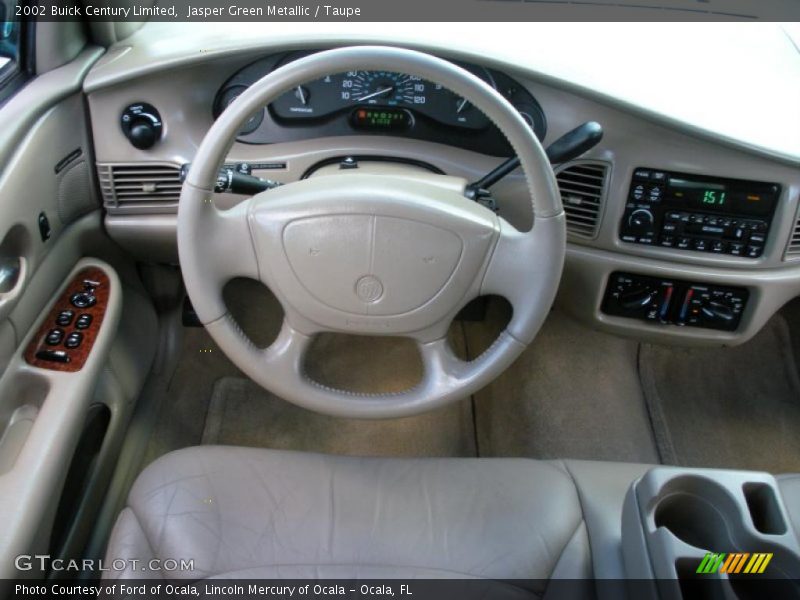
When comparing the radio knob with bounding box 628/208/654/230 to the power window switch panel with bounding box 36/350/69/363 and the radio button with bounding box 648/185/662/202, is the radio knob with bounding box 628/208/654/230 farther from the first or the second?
the power window switch panel with bounding box 36/350/69/363

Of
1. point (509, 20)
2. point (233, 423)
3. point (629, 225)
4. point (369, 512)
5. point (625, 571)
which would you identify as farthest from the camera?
point (233, 423)

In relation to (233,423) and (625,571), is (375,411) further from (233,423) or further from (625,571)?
(233,423)

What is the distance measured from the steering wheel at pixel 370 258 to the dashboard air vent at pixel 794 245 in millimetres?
623

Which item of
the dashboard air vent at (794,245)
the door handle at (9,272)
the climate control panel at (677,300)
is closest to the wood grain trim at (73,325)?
the door handle at (9,272)

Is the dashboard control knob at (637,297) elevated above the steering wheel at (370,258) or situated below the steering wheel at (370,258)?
below

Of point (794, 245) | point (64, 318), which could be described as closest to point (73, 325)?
point (64, 318)

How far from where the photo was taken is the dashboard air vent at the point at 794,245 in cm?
143

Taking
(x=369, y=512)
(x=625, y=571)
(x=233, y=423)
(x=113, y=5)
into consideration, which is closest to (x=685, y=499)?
(x=625, y=571)

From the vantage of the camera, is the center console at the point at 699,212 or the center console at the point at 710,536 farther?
the center console at the point at 699,212

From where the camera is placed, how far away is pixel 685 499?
107 centimetres

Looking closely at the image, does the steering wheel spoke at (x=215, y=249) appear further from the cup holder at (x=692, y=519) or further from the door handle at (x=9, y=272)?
the cup holder at (x=692, y=519)

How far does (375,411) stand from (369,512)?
0.51ft

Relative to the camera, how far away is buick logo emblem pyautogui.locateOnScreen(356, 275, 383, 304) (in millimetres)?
1108

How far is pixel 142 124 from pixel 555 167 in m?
0.81
